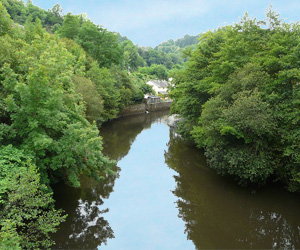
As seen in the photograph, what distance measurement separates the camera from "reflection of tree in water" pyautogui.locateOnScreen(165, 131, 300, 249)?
12641 mm

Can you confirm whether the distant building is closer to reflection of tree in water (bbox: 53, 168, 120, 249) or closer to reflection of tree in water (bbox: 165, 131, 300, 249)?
reflection of tree in water (bbox: 165, 131, 300, 249)

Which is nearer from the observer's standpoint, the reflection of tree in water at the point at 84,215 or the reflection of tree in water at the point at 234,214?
the reflection of tree in water at the point at 84,215

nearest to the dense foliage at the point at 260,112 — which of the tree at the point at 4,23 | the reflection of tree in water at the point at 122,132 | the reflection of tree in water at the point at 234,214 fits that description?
the reflection of tree in water at the point at 234,214

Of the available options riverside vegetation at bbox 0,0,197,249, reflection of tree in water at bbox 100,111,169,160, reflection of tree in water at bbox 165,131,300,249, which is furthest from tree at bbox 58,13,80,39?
reflection of tree in water at bbox 165,131,300,249

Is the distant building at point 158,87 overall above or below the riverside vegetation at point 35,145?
above

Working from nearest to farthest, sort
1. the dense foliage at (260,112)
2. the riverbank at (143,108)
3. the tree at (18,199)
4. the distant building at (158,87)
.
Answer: the tree at (18,199), the dense foliage at (260,112), the riverbank at (143,108), the distant building at (158,87)

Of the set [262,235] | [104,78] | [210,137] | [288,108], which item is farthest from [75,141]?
[104,78]

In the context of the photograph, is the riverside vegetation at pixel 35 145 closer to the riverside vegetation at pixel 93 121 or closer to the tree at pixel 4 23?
the riverside vegetation at pixel 93 121

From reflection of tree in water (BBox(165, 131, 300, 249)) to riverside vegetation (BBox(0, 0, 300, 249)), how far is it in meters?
1.18

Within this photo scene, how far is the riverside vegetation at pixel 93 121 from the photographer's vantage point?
10422mm

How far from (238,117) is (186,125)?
9995 mm

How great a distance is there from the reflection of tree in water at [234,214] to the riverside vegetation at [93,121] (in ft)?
3.86

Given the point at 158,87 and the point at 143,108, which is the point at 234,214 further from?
the point at 158,87

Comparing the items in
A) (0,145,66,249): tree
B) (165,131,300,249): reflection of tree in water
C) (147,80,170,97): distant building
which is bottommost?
(165,131,300,249): reflection of tree in water
